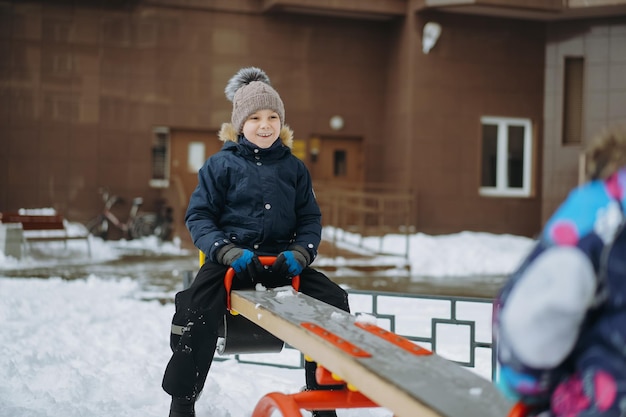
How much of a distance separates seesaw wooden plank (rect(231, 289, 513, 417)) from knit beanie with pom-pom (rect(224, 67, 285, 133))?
1.18m

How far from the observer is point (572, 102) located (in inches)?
682

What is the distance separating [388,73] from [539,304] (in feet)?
54.1

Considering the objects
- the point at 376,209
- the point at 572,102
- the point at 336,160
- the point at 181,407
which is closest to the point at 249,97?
the point at 181,407

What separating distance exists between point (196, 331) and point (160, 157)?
554 inches

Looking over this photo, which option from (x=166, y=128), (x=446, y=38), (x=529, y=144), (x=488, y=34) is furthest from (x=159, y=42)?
(x=529, y=144)

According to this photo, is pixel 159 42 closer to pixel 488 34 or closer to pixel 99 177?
pixel 99 177

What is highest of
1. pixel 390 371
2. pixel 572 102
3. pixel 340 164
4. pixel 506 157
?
pixel 572 102

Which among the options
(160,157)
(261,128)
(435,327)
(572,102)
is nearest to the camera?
(261,128)

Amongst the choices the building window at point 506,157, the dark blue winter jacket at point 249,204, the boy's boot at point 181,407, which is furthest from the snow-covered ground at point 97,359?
the building window at point 506,157

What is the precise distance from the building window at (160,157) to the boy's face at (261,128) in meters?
13.4

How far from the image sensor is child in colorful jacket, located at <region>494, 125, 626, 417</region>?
60.6 inches

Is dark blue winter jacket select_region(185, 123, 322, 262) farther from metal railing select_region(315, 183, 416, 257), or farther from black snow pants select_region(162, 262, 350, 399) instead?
metal railing select_region(315, 183, 416, 257)

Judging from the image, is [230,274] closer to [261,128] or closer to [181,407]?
[181,407]

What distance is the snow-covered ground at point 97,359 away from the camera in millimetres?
3832
